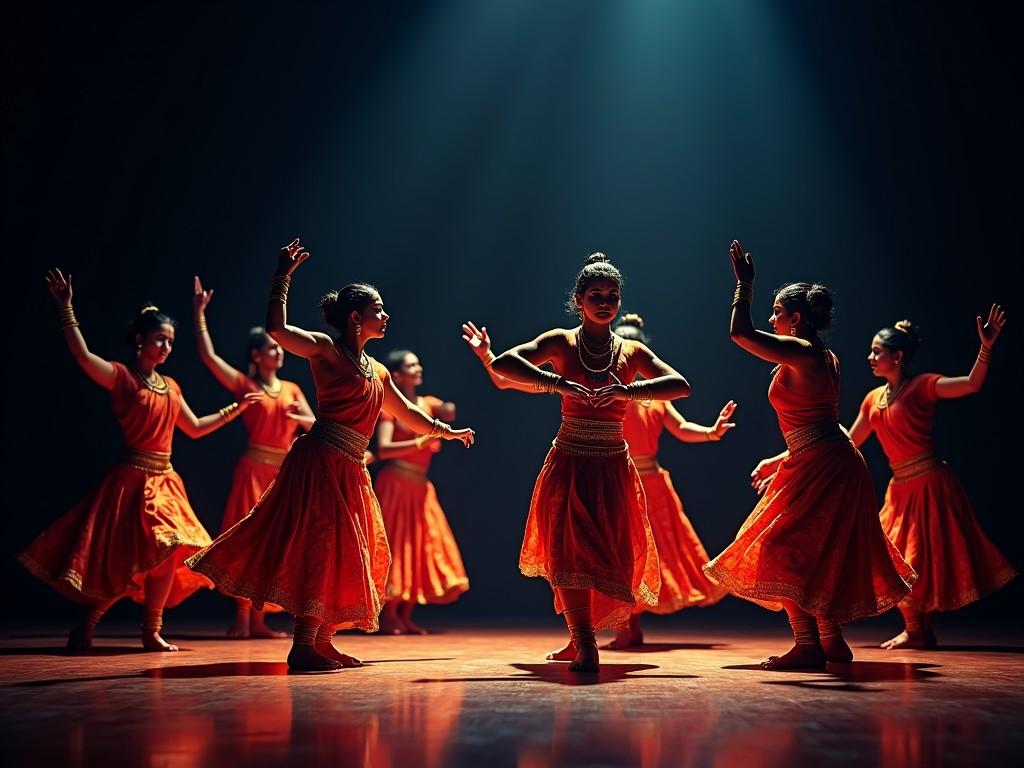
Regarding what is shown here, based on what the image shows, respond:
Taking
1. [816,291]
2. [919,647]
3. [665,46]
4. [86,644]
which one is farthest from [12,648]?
[665,46]

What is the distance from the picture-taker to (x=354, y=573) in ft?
13.4

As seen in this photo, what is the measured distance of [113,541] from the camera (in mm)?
4871

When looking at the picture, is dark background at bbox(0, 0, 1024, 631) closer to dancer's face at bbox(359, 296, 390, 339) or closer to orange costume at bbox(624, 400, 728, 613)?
orange costume at bbox(624, 400, 728, 613)

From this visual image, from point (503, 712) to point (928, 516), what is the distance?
125 inches

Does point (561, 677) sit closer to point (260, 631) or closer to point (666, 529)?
point (666, 529)

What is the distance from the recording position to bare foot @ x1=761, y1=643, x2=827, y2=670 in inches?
161

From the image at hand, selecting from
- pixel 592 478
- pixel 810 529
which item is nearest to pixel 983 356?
pixel 810 529

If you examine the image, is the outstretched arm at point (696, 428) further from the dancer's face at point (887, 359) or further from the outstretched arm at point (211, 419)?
the outstretched arm at point (211, 419)

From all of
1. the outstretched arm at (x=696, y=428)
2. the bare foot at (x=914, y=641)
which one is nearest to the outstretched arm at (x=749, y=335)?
the outstretched arm at (x=696, y=428)

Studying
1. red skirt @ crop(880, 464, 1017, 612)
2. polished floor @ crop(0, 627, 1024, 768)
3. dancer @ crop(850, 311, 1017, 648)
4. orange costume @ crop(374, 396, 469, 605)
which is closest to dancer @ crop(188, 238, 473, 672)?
polished floor @ crop(0, 627, 1024, 768)

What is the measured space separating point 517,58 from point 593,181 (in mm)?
1097

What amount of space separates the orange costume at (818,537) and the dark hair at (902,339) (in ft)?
4.22

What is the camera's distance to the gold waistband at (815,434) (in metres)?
4.23

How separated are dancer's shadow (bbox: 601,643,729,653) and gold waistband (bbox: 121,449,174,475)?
7.83ft
